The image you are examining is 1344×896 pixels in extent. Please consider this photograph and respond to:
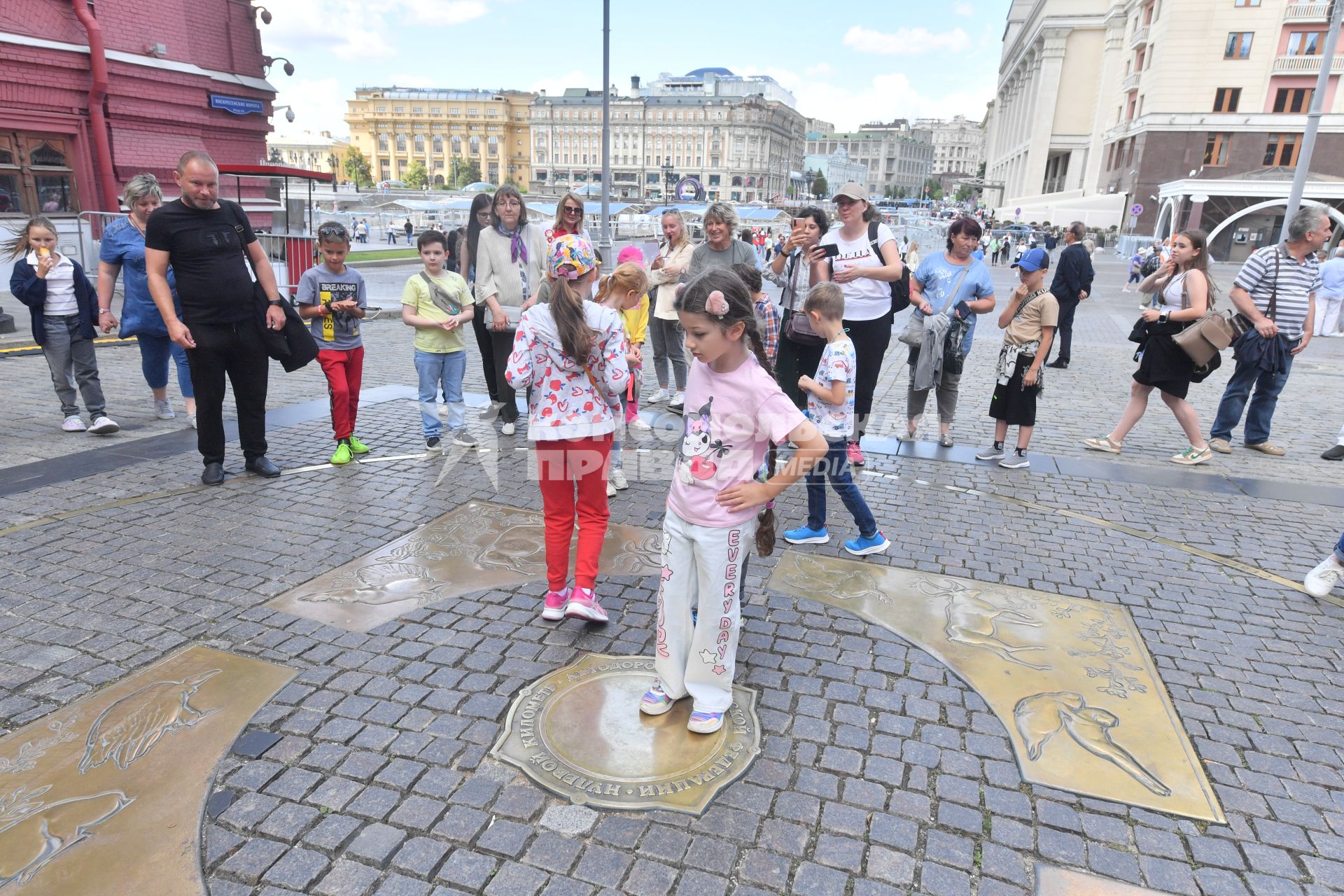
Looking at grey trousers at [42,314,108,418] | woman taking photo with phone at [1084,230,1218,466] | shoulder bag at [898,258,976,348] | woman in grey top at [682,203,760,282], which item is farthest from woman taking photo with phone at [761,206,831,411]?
grey trousers at [42,314,108,418]

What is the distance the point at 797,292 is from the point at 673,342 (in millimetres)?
2125

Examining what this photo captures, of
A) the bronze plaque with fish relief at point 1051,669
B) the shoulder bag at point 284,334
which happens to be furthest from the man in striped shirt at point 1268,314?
the shoulder bag at point 284,334

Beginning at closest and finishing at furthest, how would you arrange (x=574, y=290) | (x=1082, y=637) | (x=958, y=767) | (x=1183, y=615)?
(x=958, y=767) → (x=574, y=290) → (x=1082, y=637) → (x=1183, y=615)

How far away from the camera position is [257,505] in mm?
5305

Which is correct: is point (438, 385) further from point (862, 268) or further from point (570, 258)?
point (862, 268)

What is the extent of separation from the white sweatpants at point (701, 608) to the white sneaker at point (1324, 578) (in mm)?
3730

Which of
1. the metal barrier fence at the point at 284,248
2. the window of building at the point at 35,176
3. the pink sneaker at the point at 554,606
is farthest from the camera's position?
the metal barrier fence at the point at 284,248

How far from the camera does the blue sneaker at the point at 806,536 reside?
4.97m

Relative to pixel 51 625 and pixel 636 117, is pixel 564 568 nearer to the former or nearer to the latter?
pixel 51 625

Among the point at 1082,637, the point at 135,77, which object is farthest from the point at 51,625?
the point at 135,77

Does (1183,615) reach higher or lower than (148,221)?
lower

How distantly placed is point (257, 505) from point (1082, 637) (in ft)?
17.2

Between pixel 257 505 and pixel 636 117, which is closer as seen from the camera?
pixel 257 505

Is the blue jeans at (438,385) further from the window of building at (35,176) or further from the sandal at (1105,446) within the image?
the window of building at (35,176)
